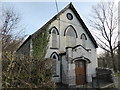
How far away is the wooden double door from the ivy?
3.54m

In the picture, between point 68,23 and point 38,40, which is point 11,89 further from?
point 68,23

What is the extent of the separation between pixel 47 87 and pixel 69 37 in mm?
10911

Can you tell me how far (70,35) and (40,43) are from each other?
4.22 m

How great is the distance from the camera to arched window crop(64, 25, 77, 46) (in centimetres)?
1900

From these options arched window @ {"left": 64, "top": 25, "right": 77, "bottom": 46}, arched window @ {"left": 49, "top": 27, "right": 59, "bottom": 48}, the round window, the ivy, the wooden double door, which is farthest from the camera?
the round window

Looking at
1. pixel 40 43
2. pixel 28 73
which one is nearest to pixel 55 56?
pixel 40 43

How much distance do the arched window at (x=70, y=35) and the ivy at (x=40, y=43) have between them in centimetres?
290

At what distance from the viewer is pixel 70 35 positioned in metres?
19.2

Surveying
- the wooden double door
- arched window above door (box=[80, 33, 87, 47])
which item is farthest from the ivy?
arched window above door (box=[80, 33, 87, 47])

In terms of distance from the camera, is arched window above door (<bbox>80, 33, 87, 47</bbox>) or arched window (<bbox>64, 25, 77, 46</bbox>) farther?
arched window above door (<bbox>80, 33, 87, 47</bbox>)

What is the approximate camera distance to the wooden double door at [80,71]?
16905 mm

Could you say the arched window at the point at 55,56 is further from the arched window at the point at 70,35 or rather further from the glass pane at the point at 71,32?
the glass pane at the point at 71,32

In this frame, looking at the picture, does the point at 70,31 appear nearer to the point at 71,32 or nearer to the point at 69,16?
the point at 71,32

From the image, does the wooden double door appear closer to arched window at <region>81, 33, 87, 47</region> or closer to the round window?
arched window at <region>81, 33, 87, 47</region>
